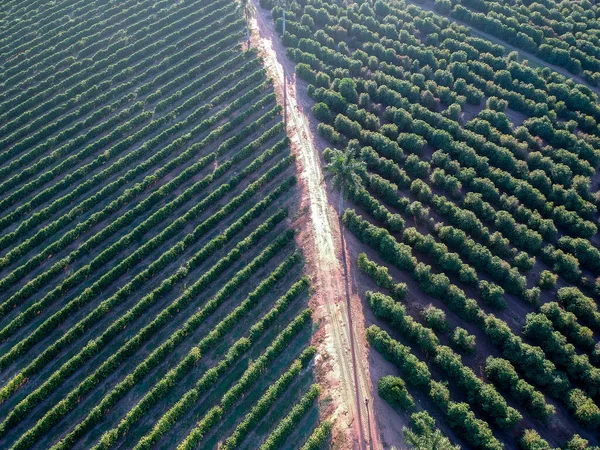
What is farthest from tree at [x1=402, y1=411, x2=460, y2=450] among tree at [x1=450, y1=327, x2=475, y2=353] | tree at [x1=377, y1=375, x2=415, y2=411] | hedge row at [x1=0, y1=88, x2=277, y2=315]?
hedge row at [x1=0, y1=88, x2=277, y2=315]

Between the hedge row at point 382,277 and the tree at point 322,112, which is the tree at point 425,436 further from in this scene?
the tree at point 322,112

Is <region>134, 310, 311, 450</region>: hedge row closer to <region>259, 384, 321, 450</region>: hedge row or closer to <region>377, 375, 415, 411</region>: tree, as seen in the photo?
<region>259, 384, 321, 450</region>: hedge row

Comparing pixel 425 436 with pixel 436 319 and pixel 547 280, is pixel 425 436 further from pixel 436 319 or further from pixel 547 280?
pixel 547 280

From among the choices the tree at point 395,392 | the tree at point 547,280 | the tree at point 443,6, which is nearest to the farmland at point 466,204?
the tree at point 395,392

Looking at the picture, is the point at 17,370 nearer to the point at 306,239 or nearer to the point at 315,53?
the point at 306,239

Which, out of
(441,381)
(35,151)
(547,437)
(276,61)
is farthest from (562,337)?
(35,151)

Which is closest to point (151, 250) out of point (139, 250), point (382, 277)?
point (139, 250)
